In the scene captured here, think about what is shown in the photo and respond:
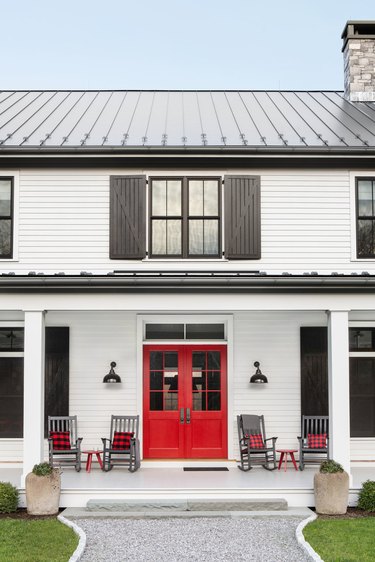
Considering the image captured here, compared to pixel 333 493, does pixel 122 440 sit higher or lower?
higher

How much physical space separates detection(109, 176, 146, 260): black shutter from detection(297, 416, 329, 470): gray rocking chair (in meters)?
4.16

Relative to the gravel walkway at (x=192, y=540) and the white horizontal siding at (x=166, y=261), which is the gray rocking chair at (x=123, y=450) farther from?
the white horizontal siding at (x=166, y=261)

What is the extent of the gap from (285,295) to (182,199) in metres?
2.92

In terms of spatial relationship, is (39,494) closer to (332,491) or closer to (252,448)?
(252,448)

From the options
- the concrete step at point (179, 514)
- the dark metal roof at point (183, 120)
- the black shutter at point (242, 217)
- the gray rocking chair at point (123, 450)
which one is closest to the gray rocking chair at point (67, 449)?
the gray rocking chair at point (123, 450)

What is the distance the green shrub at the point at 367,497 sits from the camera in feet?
34.1

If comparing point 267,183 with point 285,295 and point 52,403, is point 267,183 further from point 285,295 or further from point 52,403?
point 52,403

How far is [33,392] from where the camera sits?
10719 mm

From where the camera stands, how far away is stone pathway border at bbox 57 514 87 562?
8.14 m

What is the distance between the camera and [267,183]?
42.4 ft
